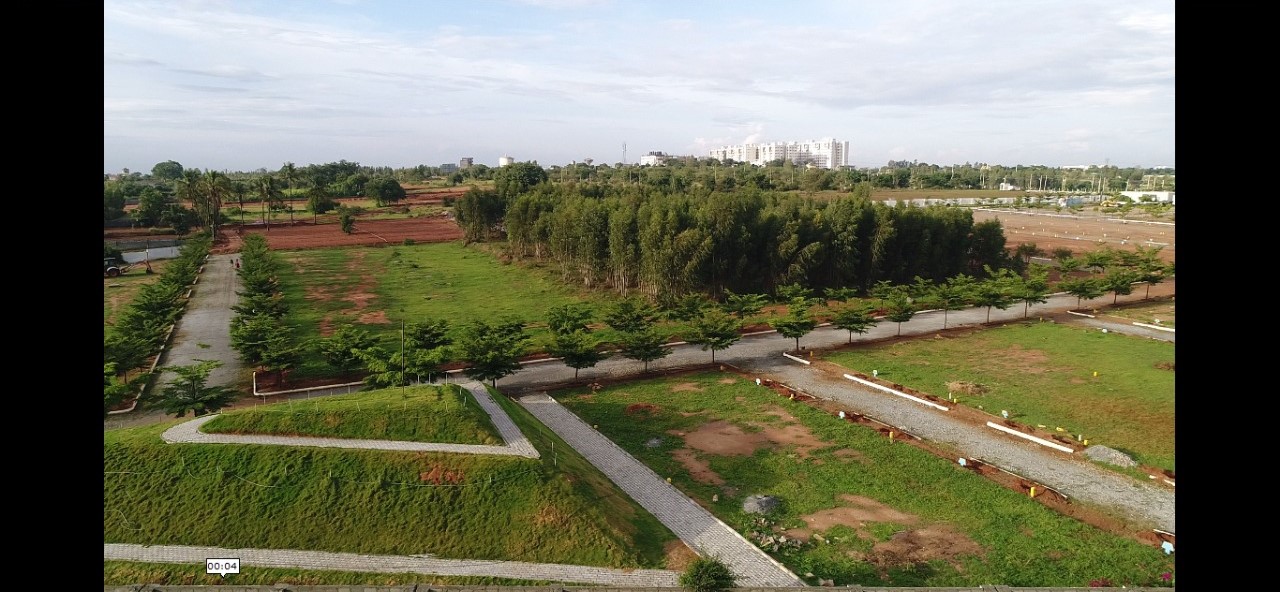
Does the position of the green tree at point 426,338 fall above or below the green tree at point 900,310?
below

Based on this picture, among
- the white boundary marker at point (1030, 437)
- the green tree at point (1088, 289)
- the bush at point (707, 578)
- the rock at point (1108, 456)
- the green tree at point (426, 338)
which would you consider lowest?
the bush at point (707, 578)

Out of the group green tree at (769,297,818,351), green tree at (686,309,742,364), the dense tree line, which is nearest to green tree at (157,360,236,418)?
green tree at (686,309,742,364)

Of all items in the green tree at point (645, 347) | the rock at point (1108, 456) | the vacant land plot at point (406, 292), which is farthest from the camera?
the vacant land plot at point (406, 292)

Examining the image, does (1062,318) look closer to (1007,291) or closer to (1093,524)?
(1007,291)

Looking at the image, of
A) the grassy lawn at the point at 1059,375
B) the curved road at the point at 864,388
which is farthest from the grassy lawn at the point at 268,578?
the grassy lawn at the point at 1059,375

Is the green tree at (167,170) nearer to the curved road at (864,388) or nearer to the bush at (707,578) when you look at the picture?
the curved road at (864,388)
